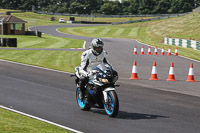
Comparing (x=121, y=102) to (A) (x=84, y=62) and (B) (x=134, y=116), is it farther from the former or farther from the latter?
(A) (x=84, y=62)

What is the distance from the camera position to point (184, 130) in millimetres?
8562

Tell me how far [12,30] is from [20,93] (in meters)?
56.7

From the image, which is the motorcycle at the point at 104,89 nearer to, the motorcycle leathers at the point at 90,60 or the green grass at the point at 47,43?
the motorcycle leathers at the point at 90,60

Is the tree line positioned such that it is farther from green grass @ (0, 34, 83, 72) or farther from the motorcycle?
the motorcycle

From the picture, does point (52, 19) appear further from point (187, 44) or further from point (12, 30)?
point (187, 44)

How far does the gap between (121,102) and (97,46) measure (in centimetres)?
262

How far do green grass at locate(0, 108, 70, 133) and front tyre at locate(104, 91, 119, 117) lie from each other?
59.9 inches

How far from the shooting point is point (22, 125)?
858 centimetres

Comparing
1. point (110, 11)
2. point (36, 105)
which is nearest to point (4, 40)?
point (36, 105)

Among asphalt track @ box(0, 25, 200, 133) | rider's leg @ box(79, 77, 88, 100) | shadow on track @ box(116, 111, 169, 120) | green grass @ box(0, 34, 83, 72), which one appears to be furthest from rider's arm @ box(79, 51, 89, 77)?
green grass @ box(0, 34, 83, 72)

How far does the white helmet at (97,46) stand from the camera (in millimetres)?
10156

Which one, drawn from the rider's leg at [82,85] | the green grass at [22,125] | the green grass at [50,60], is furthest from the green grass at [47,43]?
the green grass at [22,125]

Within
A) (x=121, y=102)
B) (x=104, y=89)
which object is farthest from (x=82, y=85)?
(x=121, y=102)

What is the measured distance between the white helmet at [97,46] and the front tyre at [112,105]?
1.24 meters
